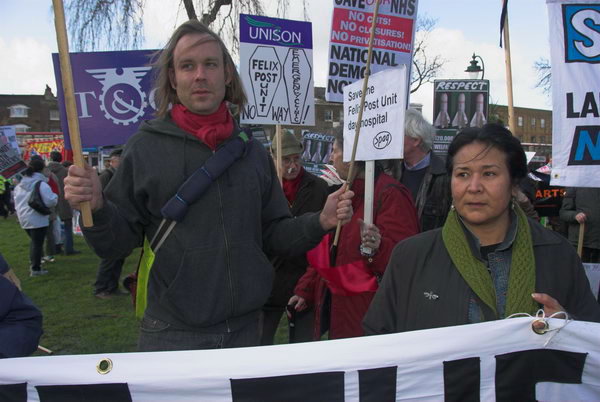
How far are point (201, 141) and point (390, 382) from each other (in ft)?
3.82

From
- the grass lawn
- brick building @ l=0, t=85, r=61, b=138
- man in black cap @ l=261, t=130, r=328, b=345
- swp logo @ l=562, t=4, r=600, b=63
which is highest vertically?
brick building @ l=0, t=85, r=61, b=138

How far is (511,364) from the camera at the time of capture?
1866 mm

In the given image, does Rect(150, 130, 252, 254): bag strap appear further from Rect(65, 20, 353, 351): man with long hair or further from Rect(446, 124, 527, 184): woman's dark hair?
Rect(446, 124, 527, 184): woman's dark hair

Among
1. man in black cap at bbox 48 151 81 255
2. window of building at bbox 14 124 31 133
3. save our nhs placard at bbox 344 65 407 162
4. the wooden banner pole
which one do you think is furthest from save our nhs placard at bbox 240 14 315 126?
window of building at bbox 14 124 31 133

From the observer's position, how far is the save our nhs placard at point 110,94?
3.18 metres

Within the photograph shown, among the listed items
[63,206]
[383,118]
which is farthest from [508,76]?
[63,206]

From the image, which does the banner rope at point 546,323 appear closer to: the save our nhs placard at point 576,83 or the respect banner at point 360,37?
the save our nhs placard at point 576,83

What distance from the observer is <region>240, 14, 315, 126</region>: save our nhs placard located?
4527mm

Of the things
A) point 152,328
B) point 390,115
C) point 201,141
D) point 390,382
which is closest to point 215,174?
point 201,141

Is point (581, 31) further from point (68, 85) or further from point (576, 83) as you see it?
point (68, 85)

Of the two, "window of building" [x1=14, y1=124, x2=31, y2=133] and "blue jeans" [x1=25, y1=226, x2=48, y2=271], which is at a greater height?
"window of building" [x1=14, y1=124, x2=31, y2=133]

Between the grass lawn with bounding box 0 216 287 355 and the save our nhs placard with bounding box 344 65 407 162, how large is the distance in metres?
3.04

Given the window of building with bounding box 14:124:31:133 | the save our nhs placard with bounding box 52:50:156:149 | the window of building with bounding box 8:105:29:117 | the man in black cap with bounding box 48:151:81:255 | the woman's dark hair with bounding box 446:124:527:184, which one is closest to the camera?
the woman's dark hair with bounding box 446:124:527:184

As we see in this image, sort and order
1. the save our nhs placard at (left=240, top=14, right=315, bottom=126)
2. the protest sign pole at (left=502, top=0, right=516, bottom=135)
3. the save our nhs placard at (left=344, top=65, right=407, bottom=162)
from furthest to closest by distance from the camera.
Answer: the save our nhs placard at (left=240, top=14, right=315, bottom=126)
the save our nhs placard at (left=344, top=65, right=407, bottom=162)
the protest sign pole at (left=502, top=0, right=516, bottom=135)
